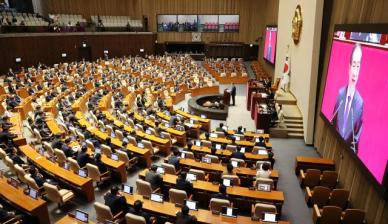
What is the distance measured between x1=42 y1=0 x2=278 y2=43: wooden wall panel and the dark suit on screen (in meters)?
26.9

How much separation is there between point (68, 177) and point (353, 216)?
23.2 ft

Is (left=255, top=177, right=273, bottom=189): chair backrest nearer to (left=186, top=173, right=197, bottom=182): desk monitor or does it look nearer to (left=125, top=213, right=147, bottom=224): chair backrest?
(left=186, top=173, right=197, bottom=182): desk monitor

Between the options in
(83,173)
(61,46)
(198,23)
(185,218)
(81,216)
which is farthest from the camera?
(198,23)

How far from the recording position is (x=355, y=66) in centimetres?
767

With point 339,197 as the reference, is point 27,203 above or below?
above

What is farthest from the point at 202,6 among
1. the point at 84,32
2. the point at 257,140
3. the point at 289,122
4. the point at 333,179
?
the point at 333,179

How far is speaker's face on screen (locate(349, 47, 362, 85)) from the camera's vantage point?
24.6 feet

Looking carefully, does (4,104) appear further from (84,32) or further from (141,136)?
(84,32)

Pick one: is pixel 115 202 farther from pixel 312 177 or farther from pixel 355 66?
pixel 355 66

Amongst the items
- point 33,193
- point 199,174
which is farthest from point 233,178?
point 33,193

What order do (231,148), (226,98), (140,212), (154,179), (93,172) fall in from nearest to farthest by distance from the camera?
1. (140,212)
2. (154,179)
3. (93,172)
4. (231,148)
5. (226,98)

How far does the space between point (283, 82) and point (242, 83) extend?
26.9 ft

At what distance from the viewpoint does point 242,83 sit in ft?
80.3

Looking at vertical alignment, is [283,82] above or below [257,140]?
above
